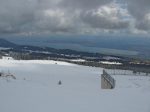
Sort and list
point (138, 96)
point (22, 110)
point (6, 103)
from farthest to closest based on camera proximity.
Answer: point (138, 96) → point (6, 103) → point (22, 110)

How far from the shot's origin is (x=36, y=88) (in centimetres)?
2442

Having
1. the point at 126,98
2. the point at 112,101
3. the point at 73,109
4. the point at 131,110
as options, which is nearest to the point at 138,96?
the point at 126,98

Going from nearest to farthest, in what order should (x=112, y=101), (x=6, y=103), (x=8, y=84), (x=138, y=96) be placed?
(x=6, y=103) → (x=112, y=101) → (x=138, y=96) → (x=8, y=84)

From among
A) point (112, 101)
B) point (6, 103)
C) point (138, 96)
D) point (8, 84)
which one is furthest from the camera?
point (8, 84)

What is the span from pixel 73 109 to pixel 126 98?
463 cm

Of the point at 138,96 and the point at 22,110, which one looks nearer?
the point at 22,110

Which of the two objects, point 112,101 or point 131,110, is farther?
point 112,101

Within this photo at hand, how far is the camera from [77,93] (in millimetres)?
23500

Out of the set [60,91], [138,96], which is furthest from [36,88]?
[138,96]

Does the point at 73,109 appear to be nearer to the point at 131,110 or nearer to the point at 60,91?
the point at 131,110

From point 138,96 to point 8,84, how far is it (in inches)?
348

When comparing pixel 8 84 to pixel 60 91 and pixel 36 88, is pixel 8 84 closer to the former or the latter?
pixel 36 88

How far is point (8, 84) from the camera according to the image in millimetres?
25188

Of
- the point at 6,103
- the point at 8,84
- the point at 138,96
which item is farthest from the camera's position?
the point at 8,84
